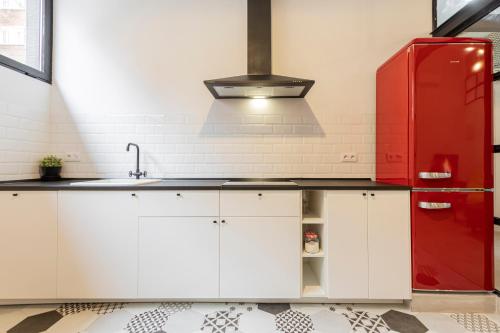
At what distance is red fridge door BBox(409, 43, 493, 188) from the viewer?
1.62 metres

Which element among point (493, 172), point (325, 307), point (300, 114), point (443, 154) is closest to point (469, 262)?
point (493, 172)

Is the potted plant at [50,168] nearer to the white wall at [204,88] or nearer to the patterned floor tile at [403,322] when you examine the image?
the white wall at [204,88]

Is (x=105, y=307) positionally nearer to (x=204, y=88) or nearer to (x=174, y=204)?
(x=174, y=204)

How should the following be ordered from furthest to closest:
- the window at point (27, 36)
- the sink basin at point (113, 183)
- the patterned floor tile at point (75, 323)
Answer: the window at point (27, 36) → the sink basin at point (113, 183) → the patterned floor tile at point (75, 323)

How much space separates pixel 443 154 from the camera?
1.65 meters

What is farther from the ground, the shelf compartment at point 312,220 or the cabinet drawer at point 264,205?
the cabinet drawer at point 264,205

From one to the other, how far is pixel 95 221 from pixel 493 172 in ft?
8.88

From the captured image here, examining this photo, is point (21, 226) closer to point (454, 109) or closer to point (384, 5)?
point (454, 109)

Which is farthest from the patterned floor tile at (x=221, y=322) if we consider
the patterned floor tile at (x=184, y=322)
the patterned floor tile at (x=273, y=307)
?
the patterned floor tile at (x=273, y=307)

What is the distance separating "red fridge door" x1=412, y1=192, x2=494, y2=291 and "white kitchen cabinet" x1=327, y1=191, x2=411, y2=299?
8 cm

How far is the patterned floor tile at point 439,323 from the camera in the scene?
151 centimetres

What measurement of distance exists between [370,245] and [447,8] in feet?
6.88

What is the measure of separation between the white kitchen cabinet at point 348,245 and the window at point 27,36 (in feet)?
8.85

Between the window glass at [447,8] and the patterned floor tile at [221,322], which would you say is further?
the window glass at [447,8]
